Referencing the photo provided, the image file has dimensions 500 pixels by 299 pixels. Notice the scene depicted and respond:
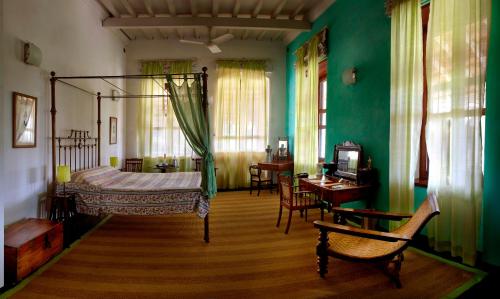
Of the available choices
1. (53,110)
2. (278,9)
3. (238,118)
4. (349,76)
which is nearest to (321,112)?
(349,76)

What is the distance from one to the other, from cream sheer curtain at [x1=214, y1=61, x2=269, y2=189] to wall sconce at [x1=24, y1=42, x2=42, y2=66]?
150 inches

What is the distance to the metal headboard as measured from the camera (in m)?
3.84

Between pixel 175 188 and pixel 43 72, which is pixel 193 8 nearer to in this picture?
pixel 43 72

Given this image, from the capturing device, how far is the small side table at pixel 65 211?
3272mm

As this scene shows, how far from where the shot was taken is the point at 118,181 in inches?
160

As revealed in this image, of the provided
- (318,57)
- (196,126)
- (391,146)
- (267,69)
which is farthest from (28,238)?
(267,69)

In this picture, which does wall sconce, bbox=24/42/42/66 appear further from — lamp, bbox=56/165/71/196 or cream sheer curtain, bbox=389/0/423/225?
cream sheer curtain, bbox=389/0/423/225

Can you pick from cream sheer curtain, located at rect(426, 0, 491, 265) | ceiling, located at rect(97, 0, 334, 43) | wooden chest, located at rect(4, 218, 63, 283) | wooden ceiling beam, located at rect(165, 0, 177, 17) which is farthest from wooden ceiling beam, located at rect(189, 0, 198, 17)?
wooden chest, located at rect(4, 218, 63, 283)

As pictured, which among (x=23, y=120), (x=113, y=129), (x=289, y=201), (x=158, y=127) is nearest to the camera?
(x=23, y=120)

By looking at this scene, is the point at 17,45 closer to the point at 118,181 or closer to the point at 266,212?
the point at 118,181

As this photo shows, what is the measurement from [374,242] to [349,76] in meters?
2.57

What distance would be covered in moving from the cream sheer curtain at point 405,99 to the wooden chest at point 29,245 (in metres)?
3.95

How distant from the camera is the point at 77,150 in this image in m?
4.25

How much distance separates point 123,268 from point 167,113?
438 cm
